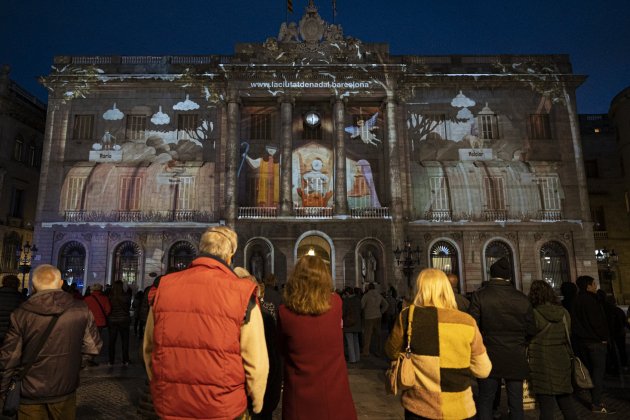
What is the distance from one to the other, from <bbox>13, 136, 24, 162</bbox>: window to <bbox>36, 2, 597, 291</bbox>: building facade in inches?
239

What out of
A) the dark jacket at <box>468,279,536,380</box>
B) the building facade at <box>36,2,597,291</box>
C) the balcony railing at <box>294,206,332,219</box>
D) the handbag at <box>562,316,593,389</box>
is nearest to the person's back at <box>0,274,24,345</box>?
the dark jacket at <box>468,279,536,380</box>

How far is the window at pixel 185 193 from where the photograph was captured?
2650 centimetres

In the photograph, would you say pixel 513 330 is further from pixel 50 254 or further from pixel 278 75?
pixel 50 254

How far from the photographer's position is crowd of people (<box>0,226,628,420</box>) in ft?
9.55

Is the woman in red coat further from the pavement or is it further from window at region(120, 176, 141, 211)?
window at region(120, 176, 141, 211)

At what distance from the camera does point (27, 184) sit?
32.0 m

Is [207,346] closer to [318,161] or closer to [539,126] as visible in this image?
[318,161]

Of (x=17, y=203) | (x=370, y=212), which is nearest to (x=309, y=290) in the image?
(x=370, y=212)

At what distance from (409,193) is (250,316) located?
24737 mm

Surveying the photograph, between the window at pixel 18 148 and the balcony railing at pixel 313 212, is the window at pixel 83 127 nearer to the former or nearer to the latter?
the window at pixel 18 148

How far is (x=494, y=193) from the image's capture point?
88.7ft

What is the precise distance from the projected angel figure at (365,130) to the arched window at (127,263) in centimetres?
Result: 1558

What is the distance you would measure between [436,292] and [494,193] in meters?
25.7

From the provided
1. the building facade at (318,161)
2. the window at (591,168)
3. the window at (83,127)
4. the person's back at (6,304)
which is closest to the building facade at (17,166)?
the building facade at (318,161)
